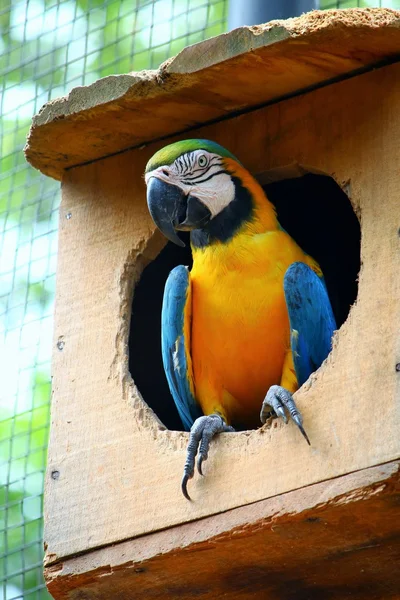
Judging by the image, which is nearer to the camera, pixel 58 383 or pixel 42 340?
pixel 58 383

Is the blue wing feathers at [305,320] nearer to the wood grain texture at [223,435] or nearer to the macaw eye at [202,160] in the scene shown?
the wood grain texture at [223,435]

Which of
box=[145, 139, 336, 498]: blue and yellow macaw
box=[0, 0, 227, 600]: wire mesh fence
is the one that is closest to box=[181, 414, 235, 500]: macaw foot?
box=[145, 139, 336, 498]: blue and yellow macaw

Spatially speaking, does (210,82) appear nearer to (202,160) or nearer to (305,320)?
(202,160)

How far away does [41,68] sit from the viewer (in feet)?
16.9

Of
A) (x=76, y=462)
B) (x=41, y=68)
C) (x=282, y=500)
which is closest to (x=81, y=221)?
(x=76, y=462)

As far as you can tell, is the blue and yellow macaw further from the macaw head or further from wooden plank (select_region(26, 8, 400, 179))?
wooden plank (select_region(26, 8, 400, 179))

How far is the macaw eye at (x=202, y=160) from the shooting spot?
336 cm

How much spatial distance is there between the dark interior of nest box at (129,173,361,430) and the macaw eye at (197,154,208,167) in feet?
1.92

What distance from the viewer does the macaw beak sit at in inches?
129

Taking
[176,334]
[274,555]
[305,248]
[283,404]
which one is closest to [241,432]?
[283,404]

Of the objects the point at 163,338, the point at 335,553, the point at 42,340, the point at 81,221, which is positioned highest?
the point at 81,221

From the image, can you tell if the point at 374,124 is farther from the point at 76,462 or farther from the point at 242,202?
the point at 76,462

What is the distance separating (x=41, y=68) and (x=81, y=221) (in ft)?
5.68

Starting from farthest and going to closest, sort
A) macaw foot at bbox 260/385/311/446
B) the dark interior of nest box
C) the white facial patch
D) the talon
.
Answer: the dark interior of nest box, the white facial patch, the talon, macaw foot at bbox 260/385/311/446
